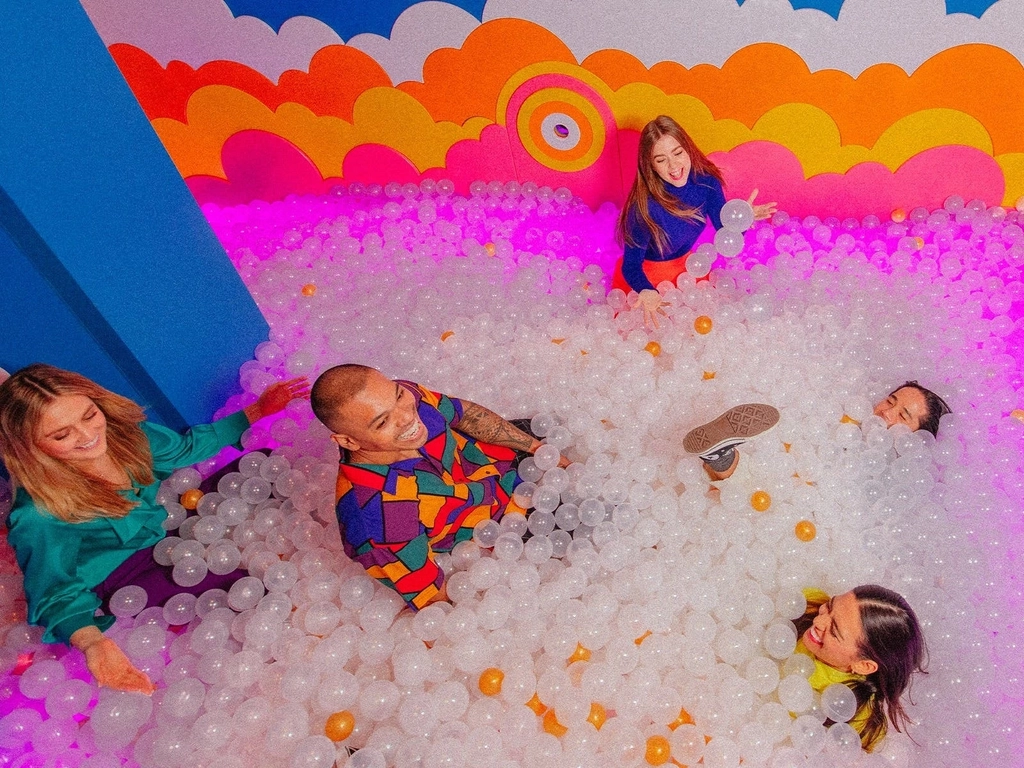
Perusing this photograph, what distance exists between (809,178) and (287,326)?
63.4 inches

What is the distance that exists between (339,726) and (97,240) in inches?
44.2

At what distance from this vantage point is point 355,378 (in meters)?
1.39

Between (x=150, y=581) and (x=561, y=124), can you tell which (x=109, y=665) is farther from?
(x=561, y=124)

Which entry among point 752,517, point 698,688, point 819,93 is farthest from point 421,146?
point 698,688

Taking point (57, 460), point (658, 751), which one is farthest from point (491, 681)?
point (57, 460)

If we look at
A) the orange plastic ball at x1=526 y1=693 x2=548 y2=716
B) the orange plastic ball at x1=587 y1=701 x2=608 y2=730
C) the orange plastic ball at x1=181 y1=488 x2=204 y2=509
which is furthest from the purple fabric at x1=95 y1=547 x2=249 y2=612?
the orange plastic ball at x1=587 y1=701 x2=608 y2=730

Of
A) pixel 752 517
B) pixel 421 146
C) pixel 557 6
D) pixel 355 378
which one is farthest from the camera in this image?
pixel 421 146

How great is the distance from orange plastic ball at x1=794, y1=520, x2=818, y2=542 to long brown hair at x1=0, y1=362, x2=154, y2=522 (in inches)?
56.4

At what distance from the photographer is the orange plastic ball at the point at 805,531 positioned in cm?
171

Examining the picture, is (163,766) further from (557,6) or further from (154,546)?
(557,6)

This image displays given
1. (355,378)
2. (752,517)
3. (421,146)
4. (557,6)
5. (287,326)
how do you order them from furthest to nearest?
(421,146), (287,326), (557,6), (752,517), (355,378)

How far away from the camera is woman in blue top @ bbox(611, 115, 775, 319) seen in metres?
2.06

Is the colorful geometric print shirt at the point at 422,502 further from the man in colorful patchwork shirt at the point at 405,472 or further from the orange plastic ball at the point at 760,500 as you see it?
the orange plastic ball at the point at 760,500

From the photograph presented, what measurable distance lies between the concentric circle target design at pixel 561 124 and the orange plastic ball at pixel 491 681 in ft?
5.14
